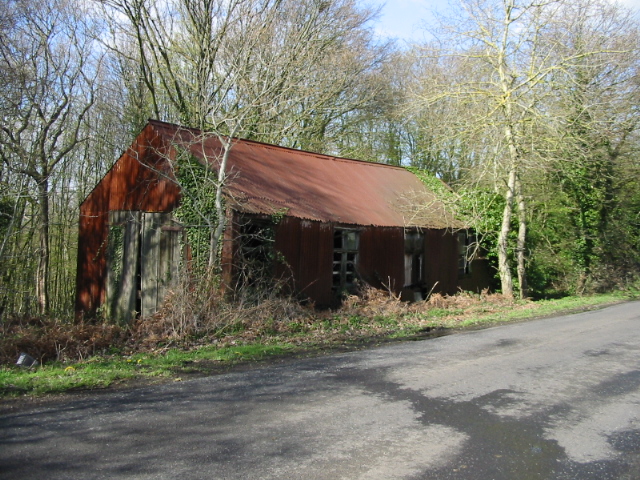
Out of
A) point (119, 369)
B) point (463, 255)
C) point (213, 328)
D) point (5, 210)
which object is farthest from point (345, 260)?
point (5, 210)

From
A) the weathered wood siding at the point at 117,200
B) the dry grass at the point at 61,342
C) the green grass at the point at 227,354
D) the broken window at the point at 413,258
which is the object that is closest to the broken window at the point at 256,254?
the green grass at the point at 227,354

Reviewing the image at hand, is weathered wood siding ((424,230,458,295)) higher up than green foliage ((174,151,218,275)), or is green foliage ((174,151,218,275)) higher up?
green foliage ((174,151,218,275))

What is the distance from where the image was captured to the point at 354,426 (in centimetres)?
571

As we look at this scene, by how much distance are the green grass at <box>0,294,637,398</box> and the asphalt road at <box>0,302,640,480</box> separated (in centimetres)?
80

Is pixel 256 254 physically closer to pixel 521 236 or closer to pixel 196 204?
pixel 196 204

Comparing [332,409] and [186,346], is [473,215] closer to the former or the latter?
[186,346]

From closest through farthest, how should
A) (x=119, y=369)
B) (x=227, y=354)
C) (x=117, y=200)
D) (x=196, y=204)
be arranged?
(x=119, y=369), (x=227, y=354), (x=196, y=204), (x=117, y=200)

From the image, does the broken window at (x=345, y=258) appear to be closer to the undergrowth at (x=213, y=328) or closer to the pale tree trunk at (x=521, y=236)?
the undergrowth at (x=213, y=328)

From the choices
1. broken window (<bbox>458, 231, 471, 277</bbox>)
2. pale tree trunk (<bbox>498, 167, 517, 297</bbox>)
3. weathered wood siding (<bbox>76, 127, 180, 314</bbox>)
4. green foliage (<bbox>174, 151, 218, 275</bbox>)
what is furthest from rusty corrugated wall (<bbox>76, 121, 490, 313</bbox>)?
pale tree trunk (<bbox>498, 167, 517, 297</bbox>)

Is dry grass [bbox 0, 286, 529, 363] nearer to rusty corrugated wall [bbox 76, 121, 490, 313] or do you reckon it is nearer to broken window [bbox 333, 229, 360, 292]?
rusty corrugated wall [bbox 76, 121, 490, 313]

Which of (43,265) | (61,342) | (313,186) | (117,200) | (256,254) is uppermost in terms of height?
(313,186)

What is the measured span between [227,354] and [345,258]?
7.56 meters

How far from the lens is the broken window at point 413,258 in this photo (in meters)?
18.6

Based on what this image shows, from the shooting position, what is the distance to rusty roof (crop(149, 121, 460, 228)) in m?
14.6
